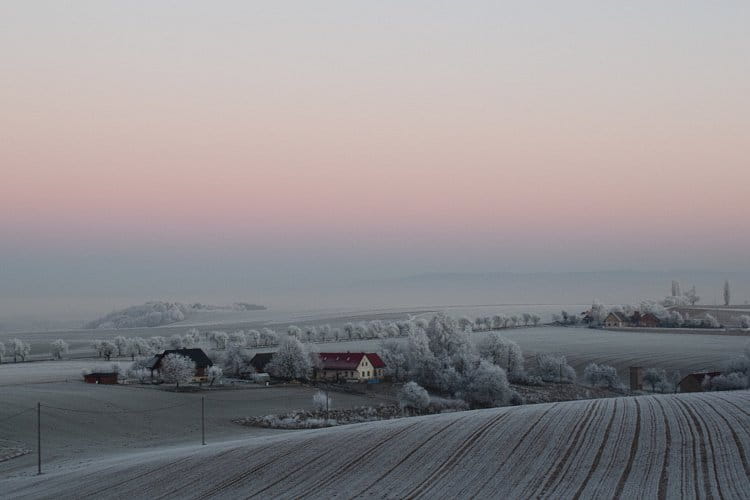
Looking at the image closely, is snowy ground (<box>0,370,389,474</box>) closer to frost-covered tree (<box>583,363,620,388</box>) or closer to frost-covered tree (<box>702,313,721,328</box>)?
frost-covered tree (<box>583,363,620,388</box>)

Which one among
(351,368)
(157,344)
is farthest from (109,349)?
(351,368)

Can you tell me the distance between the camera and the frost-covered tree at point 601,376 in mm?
84000

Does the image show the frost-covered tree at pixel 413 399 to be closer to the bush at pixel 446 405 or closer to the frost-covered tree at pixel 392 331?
the bush at pixel 446 405

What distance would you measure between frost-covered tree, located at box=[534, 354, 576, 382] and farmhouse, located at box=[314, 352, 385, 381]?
1846 centimetres

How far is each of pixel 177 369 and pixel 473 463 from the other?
54304 mm

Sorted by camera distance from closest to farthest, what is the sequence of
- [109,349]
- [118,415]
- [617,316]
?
[118,415] < [109,349] < [617,316]

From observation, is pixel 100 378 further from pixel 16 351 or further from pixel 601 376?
pixel 16 351

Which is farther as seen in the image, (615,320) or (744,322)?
(615,320)

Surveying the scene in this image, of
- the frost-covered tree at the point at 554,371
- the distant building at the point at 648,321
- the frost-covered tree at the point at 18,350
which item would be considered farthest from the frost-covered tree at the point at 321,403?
the distant building at the point at 648,321

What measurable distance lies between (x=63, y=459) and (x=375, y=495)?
23000 mm

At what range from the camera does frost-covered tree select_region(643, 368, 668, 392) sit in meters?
82.5

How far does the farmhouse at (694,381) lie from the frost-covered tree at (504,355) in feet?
57.9

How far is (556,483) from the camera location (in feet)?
89.3

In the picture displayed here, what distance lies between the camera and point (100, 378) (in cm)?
7988
